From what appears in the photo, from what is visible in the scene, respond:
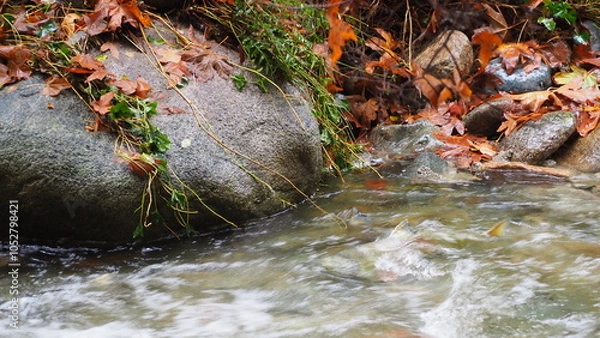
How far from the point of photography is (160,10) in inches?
157

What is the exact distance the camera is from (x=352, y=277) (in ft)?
8.26

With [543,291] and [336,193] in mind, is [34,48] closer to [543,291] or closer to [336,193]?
[336,193]

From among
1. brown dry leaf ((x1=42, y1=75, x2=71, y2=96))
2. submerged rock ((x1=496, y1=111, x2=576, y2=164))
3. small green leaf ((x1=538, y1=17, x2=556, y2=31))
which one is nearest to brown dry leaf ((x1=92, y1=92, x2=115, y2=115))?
brown dry leaf ((x1=42, y1=75, x2=71, y2=96))

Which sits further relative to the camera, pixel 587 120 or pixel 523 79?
pixel 523 79

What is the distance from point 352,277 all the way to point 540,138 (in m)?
2.47

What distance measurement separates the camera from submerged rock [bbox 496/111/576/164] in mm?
4293

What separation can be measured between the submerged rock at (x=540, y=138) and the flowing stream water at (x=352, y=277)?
2.65 ft

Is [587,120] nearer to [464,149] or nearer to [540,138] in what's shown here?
[540,138]

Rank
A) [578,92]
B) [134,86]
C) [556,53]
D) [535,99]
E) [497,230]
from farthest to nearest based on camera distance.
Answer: [556,53] → [578,92] → [535,99] → [134,86] → [497,230]

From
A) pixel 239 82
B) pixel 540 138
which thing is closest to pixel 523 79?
pixel 540 138

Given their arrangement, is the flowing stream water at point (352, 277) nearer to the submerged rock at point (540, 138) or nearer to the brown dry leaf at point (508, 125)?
the submerged rock at point (540, 138)

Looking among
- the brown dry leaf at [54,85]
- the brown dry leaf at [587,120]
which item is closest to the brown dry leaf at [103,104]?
the brown dry leaf at [54,85]

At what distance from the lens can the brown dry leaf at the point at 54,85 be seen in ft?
10.2

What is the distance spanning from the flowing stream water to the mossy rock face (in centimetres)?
14
